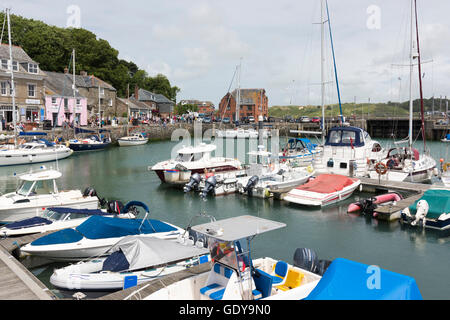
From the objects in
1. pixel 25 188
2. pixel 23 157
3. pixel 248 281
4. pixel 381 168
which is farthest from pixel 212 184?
pixel 23 157

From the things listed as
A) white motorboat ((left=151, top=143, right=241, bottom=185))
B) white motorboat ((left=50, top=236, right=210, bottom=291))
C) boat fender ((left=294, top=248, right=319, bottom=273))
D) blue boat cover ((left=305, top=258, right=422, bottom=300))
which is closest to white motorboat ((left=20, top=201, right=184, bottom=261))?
white motorboat ((left=50, top=236, right=210, bottom=291))

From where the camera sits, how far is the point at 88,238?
13273 millimetres

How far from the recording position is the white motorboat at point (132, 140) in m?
59.1

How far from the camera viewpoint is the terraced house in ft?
158

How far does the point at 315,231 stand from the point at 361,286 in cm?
1106

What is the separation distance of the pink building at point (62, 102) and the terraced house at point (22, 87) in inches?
58.6

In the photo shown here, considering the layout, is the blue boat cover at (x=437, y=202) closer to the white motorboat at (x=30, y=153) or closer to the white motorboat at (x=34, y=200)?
the white motorboat at (x=34, y=200)

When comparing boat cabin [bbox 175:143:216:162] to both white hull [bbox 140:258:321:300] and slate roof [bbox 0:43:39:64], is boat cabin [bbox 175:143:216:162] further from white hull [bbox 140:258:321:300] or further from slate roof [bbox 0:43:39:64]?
slate roof [bbox 0:43:39:64]

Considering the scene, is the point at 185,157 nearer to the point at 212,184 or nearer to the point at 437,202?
the point at 212,184

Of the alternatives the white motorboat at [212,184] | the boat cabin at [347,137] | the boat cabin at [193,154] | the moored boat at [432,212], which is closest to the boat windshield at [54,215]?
the white motorboat at [212,184]

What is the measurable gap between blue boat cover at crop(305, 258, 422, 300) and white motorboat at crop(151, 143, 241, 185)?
1981 centimetres

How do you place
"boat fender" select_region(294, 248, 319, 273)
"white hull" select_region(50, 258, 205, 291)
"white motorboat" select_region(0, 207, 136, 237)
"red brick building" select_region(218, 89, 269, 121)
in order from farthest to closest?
1. "red brick building" select_region(218, 89, 269, 121)
2. "white motorboat" select_region(0, 207, 136, 237)
3. "boat fender" select_region(294, 248, 319, 273)
4. "white hull" select_region(50, 258, 205, 291)
